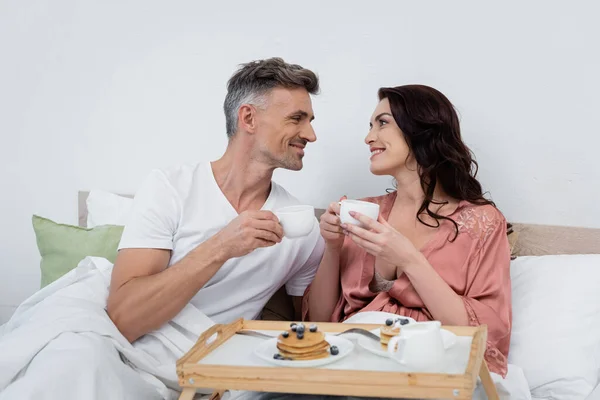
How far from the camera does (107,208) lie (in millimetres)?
2611

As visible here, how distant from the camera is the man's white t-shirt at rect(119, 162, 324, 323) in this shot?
2.01m

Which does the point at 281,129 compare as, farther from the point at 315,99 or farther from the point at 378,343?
the point at 378,343

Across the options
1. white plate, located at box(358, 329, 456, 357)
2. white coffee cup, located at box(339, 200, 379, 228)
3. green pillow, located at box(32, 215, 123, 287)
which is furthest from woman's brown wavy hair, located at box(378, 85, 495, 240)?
green pillow, located at box(32, 215, 123, 287)

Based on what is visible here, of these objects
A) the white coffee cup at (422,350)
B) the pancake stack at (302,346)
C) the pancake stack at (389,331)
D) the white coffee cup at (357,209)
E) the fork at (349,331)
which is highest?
the white coffee cup at (357,209)

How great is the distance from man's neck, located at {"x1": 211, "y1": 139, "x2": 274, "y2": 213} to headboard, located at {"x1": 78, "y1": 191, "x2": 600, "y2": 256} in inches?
30.2

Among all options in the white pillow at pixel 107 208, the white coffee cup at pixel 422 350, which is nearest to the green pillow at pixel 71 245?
the white pillow at pixel 107 208

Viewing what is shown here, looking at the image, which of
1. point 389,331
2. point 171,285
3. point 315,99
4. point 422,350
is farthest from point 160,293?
point 315,99

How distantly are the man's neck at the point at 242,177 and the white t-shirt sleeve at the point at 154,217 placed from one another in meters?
0.16

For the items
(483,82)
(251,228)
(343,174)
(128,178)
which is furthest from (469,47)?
(128,178)

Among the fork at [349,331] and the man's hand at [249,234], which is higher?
the man's hand at [249,234]

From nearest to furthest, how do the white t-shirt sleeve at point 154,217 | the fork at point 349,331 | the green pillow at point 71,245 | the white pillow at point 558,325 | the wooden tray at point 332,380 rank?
the wooden tray at point 332,380, the fork at point 349,331, the white pillow at point 558,325, the white t-shirt sleeve at point 154,217, the green pillow at point 71,245

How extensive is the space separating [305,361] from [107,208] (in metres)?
1.46

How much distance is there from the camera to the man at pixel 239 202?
1.98 metres

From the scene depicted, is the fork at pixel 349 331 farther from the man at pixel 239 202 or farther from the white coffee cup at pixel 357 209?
the man at pixel 239 202
